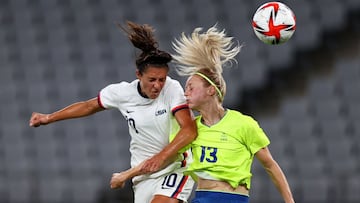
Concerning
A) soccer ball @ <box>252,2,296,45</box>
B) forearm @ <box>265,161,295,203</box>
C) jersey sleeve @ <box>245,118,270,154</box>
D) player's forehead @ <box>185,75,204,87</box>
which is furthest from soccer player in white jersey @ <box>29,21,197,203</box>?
soccer ball @ <box>252,2,296,45</box>

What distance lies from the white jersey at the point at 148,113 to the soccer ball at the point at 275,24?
654 mm

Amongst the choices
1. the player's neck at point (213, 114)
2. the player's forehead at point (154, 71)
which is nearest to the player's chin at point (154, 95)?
the player's forehead at point (154, 71)

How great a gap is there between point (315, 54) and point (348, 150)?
1312mm

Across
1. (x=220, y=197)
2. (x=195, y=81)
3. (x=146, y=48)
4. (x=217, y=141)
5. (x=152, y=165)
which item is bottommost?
(x=220, y=197)

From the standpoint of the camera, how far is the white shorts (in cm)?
553

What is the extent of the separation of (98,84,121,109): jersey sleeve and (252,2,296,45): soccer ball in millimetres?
1004

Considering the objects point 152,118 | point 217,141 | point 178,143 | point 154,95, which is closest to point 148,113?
point 152,118

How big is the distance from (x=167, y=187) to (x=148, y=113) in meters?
0.50

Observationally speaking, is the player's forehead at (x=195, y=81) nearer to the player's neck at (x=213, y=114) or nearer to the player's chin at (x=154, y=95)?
the player's neck at (x=213, y=114)

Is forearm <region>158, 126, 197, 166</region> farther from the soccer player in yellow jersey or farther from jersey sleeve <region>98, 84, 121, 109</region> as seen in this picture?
jersey sleeve <region>98, 84, 121, 109</region>

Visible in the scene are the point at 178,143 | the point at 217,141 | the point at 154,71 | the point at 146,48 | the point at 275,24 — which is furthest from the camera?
the point at 275,24

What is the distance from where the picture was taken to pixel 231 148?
493 cm

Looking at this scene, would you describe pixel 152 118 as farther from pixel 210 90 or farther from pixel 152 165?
pixel 210 90

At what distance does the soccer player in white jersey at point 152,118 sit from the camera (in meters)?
5.16
